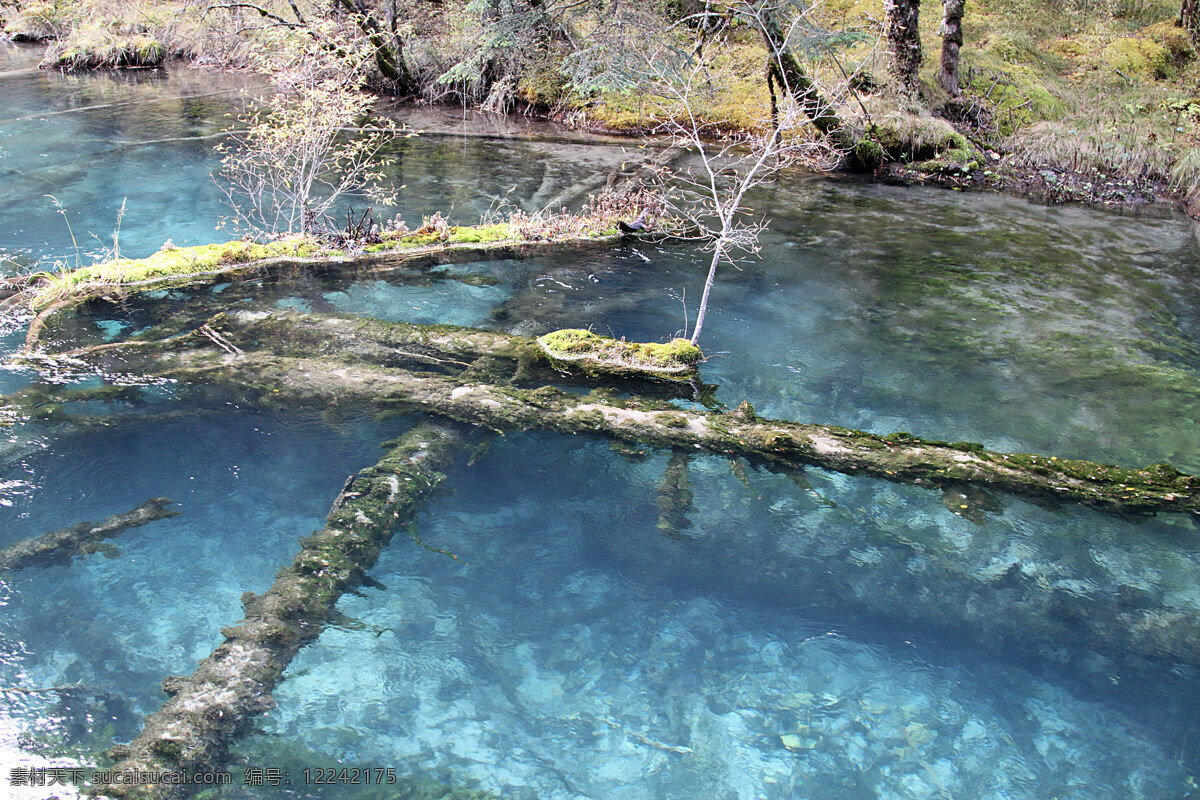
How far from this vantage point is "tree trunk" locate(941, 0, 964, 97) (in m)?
19.5

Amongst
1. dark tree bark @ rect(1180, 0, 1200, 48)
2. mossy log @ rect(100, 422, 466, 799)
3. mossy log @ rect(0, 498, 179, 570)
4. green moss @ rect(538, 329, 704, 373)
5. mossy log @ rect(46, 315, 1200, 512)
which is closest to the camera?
mossy log @ rect(100, 422, 466, 799)

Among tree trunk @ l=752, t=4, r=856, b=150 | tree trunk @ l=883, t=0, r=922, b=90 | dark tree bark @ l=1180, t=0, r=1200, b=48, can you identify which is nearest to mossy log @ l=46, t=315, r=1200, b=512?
tree trunk @ l=752, t=4, r=856, b=150

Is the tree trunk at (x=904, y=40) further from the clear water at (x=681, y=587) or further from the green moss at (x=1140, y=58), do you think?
the clear water at (x=681, y=587)

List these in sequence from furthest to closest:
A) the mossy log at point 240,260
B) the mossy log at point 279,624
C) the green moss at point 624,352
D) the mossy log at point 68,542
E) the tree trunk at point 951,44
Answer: the tree trunk at point 951,44
the mossy log at point 240,260
the green moss at point 624,352
the mossy log at point 68,542
the mossy log at point 279,624

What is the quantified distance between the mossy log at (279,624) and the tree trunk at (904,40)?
18030 millimetres

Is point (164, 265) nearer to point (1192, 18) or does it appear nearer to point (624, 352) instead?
point (624, 352)

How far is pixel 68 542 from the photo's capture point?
7047 mm

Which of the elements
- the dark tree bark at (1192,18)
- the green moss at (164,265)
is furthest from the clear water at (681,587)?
the dark tree bark at (1192,18)

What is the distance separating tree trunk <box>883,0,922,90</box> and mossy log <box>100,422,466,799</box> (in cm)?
1803

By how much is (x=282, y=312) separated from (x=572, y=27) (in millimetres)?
17025

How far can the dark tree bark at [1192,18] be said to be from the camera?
22.8 metres

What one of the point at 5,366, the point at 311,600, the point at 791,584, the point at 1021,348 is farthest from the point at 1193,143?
the point at 5,366

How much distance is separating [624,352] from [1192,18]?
24914 mm

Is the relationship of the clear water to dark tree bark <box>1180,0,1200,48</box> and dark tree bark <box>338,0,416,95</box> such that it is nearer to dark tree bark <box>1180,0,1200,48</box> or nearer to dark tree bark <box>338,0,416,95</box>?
dark tree bark <box>338,0,416,95</box>
